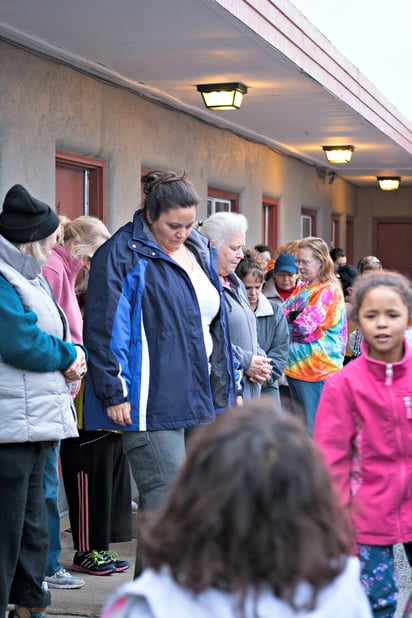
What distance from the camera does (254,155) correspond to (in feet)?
38.7

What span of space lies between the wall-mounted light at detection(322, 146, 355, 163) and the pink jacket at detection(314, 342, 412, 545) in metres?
8.93

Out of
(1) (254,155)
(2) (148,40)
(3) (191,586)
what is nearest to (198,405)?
(3) (191,586)

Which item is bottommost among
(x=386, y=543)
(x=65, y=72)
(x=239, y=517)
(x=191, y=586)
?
(x=386, y=543)

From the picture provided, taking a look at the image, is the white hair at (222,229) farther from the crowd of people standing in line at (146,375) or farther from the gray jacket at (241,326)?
the gray jacket at (241,326)

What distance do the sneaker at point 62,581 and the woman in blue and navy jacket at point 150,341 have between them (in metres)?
0.88

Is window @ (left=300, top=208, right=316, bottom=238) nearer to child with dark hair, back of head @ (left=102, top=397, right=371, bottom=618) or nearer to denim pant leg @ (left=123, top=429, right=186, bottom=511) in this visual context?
denim pant leg @ (left=123, top=429, right=186, bottom=511)

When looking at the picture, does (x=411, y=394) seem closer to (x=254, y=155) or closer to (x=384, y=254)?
(x=254, y=155)

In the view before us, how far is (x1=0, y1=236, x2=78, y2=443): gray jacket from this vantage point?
3816 millimetres

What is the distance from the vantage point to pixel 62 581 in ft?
16.4

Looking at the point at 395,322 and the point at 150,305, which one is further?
the point at 150,305

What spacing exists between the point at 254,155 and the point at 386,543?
8591 mm

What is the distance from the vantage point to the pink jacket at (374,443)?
3.57 metres

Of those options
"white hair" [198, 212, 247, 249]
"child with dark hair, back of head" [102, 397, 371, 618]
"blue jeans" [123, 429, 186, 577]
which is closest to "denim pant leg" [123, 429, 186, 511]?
"blue jeans" [123, 429, 186, 577]

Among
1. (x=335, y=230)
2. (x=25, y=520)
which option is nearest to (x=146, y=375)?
(x=25, y=520)
